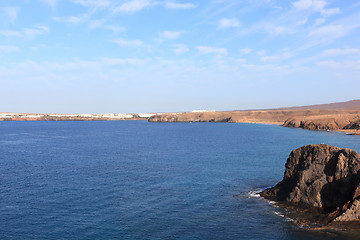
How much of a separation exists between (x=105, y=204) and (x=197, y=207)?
1325 centimetres

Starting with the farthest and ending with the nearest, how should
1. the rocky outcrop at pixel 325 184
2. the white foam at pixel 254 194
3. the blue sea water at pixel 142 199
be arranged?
the white foam at pixel 254 194, the rocky outcrop at pixel 325 184, the blue sea water at pixel 142 199

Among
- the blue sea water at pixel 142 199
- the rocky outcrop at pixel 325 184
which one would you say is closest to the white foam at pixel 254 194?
the blue sea water at pixel 142 199

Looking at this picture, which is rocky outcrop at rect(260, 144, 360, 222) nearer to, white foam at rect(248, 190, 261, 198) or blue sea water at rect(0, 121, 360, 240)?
white foam at rect(248, 190, 261, 198)

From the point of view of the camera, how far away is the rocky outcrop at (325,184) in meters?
40.1

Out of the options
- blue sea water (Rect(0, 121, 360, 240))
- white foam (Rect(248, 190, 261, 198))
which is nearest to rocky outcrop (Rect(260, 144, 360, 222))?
white foam (Rect(248, 190, 261, 198))

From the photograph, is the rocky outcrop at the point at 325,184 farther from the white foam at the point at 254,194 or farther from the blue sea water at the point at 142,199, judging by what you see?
the blue sea water at the point at 142,199

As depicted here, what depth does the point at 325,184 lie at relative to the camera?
1769 inches

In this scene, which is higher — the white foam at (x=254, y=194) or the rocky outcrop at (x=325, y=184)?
the rocky outcrop at (x=325, y=184)

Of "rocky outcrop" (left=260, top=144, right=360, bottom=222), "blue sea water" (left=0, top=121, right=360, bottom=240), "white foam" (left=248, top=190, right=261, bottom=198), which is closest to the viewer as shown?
"blue sea water" (left=0, top=121, right=360, bottom=240)

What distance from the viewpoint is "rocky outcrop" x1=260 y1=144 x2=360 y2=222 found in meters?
40.1

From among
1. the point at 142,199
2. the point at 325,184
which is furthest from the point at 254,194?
the point at 142,199

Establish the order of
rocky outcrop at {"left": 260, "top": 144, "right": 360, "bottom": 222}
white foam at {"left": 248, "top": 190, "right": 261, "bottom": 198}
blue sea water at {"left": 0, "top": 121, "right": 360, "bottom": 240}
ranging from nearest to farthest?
1. blue sea water at {"left": 0, "top": 121, "right": 360, "bottom": 240}
2. rocky outcrop at {"left": 260, "top": 144, "right": 360, "bottom": 222}
3. white foam at {"left": 248, "top": 190, "right": 261, "bottom": 198}

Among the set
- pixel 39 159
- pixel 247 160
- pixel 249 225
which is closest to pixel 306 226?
Answer: pixel 249 225

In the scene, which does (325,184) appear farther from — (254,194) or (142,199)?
(142,199)
